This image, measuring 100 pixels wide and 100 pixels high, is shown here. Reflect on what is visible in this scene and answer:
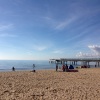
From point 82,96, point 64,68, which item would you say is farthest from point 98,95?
point 64,68

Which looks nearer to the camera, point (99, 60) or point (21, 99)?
point (21, 99)

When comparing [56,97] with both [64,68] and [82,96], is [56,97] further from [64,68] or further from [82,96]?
[64,68]

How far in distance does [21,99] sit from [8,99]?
635mm

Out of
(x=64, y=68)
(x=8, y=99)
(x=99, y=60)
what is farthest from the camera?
(x=99, y=60)

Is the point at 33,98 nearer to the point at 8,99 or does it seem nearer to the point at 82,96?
the point at 8,99

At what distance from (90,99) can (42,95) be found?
2.60 meters

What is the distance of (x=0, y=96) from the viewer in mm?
8984

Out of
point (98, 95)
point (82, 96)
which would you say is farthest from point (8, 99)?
point (98, 95)

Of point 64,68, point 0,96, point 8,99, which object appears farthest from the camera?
point 64,68

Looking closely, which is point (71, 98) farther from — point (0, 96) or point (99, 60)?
point (99, 60)

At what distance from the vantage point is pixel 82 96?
9.34 metres

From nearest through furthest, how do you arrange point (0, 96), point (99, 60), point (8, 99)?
point (8, 99) < point (0, 96) < point (99, 60)

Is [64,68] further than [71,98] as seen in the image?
Yes

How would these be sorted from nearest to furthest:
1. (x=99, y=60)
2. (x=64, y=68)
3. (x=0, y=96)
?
(x=0, y=96), (x=64, y=68), (x=99, y=60)
